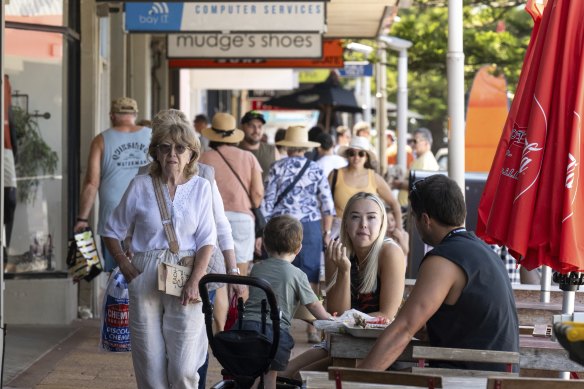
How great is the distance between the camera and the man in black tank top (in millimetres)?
5062

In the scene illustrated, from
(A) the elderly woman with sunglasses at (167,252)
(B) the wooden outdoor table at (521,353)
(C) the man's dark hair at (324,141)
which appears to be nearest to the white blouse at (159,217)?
(A) the elderly woman with sunglasses at (167,252)

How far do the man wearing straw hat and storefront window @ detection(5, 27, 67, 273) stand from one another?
202 centimetres

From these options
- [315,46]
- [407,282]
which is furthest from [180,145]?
[315,46]

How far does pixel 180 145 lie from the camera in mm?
6434

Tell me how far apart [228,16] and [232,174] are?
200 cm

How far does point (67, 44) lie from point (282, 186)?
2.42 m

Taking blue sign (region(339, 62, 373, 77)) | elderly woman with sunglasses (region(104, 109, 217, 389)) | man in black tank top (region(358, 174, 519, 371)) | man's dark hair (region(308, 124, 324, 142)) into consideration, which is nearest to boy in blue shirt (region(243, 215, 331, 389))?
elderly woman with sunglasses (region(104, 109, 217, 389))

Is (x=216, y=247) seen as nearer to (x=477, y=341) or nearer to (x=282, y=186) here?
(x=477, y=341)

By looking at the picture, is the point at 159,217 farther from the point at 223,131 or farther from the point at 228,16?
the point at 228,16

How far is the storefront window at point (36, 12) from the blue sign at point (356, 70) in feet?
46.3

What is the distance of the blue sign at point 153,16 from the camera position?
11484mm

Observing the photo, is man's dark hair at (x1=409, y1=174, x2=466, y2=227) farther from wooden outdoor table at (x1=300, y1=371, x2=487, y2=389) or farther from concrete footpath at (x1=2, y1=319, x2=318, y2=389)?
concrete footpath at (x1=2, y1=319, x2=318, y2=389)

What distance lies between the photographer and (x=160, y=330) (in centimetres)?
639

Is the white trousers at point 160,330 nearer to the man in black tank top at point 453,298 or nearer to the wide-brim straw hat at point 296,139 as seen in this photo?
the man in black tank top at point 453,298
